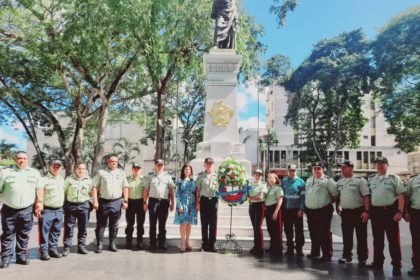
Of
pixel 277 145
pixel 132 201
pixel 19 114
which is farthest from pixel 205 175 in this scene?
pixel 277 145

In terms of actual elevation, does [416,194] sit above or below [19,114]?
below

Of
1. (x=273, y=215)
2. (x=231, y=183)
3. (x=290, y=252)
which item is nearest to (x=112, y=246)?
(x=231, y=183)

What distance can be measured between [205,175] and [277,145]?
42108mm

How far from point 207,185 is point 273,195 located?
140 centimetres

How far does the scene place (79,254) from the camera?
753 cm

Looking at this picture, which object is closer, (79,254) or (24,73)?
(79,254)

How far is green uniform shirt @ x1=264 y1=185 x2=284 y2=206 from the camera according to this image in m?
8.00

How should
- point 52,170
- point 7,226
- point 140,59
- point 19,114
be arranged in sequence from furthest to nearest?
1. point 19,114
2. point 140,59
3. point 52,170
4. point 7,226

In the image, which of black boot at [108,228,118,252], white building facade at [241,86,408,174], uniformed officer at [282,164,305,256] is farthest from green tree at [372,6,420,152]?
white building facade at [241,86,408,174]

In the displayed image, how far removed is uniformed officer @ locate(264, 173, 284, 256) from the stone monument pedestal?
3756 mm

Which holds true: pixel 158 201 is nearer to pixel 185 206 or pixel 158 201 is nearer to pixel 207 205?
pixel 185 206

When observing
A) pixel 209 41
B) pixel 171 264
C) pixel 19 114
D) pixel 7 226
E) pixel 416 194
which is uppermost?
pixel 209 41

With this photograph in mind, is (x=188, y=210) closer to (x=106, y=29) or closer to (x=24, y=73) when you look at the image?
(x=106, y=29)

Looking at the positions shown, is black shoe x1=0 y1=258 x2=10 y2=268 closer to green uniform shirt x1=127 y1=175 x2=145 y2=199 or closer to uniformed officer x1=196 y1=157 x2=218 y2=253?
green uniform shirt x1=127 y1=175 x2=145 y2=199
